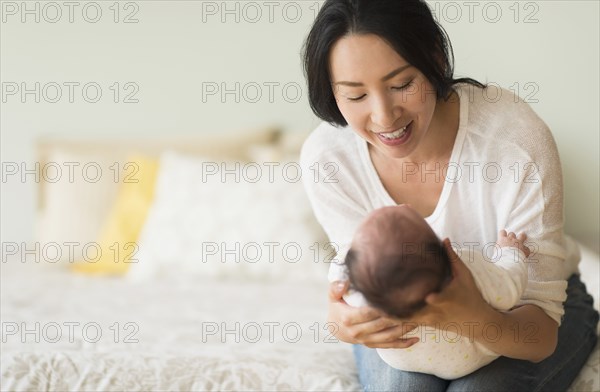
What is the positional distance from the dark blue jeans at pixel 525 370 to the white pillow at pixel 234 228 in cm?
92

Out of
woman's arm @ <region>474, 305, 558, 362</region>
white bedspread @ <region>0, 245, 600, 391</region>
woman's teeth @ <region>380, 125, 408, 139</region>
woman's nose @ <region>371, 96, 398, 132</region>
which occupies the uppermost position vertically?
woman's nose @ <region>371, 96, 398, 132</region>

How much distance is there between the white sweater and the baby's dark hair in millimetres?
148

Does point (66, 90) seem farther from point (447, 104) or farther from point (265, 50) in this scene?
point (447, 104)

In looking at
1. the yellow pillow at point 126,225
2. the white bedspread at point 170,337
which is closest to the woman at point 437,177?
the white bedspread at point 170,337

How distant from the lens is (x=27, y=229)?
341cm

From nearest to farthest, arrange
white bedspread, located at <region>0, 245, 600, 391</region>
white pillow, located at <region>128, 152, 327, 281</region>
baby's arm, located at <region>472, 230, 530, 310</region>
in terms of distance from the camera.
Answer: baby's arm, located at <region>472, 230, 530, 310</region>, white bedspread, located at <region>0, 245, 600, 391</region>, white pillow, located at <region>128, 152, 327, 281</region>

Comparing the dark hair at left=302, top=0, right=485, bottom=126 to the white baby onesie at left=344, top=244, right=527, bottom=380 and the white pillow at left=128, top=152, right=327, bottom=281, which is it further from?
the white pillow at left=128, top=152, right=327, bottom=281

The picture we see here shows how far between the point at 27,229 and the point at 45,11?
93cm

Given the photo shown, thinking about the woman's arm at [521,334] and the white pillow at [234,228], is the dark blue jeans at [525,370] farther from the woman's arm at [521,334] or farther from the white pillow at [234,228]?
the white pillow at [234,228]

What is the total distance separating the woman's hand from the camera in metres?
1.29

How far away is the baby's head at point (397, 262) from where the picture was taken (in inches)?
45.3

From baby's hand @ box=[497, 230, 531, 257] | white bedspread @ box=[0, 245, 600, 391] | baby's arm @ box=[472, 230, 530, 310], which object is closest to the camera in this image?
baby's arm @ box=[472, 230, 530, 310]

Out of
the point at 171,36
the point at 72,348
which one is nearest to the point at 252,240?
the point at 72,348

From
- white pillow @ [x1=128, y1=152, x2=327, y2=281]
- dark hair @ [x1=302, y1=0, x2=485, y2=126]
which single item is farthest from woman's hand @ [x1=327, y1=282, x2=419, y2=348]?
white pillow @ [x1=128, y1=152, x2=327, y2=281]
